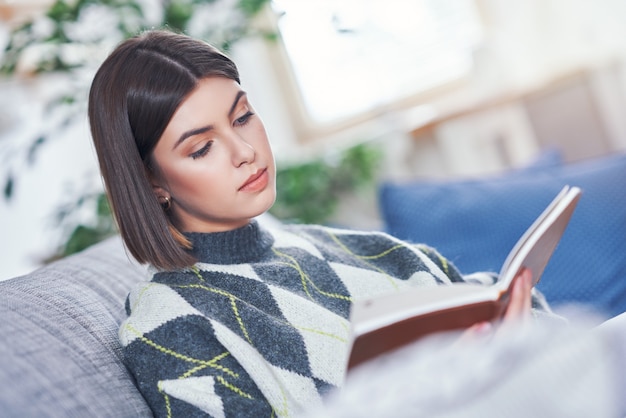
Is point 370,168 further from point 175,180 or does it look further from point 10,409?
point 10,409

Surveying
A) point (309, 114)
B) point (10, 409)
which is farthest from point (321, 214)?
point (10, 409)

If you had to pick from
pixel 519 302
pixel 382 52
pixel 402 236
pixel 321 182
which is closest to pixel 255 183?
pixel 519 302

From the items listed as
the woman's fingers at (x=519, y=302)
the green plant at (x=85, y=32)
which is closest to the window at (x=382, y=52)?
the green plant at (x=85, y=32)

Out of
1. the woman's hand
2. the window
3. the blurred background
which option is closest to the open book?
the woman's hand

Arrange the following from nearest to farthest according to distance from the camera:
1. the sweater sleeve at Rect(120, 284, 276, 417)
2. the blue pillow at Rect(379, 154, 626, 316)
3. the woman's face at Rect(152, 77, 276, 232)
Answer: the sweater sleeve at Rect(120, 284, 276, 417) → the woman's face at Rect(152, 77, 276, 232) → the blue pillow at Rect(379, 154, 626, 316)

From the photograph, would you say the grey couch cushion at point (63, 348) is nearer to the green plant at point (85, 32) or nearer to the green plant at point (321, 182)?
the green plant at point (85, 32)

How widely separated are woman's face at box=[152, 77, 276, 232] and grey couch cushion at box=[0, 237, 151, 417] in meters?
0.20

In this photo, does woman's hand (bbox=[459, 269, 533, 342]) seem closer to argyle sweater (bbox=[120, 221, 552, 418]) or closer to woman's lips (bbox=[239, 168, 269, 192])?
argyle sweater (bbox=[120, 221, 552, 418])

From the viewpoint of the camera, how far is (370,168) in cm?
309

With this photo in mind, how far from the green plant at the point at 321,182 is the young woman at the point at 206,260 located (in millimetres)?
1635

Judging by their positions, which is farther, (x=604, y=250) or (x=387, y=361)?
(x=604, y=250)

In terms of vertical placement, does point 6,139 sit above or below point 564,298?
above

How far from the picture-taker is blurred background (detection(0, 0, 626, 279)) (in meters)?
2.40

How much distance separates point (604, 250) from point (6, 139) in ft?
6.98
